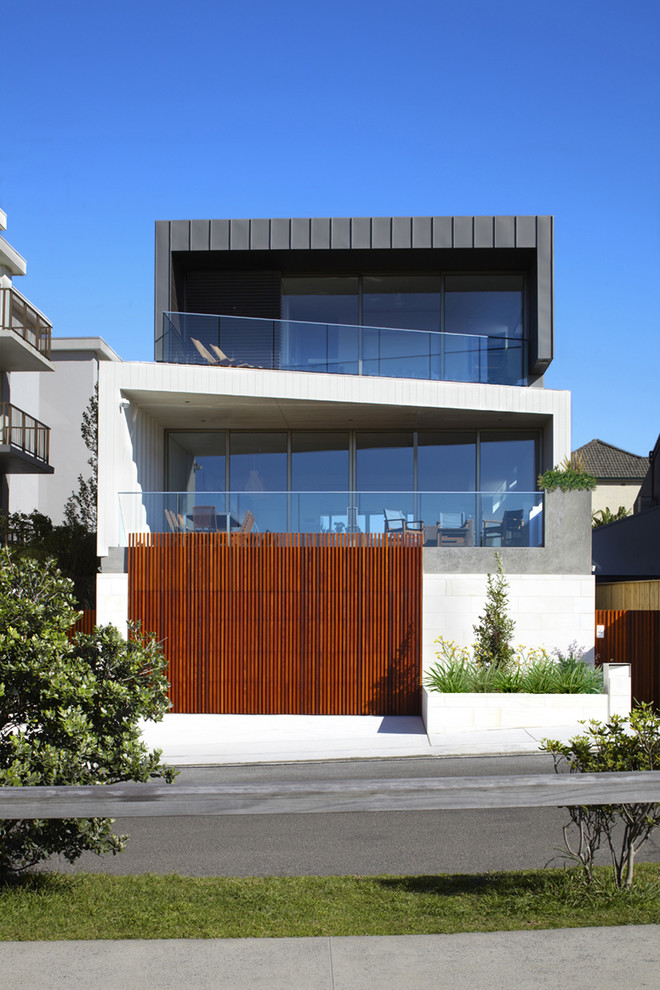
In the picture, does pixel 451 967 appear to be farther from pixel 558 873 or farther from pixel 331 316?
pixel 331 316

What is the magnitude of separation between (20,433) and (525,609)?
16531mm

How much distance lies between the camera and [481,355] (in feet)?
66.4

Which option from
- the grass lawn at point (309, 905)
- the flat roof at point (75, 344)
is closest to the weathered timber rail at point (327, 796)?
the grass lawn at point (309, 905)

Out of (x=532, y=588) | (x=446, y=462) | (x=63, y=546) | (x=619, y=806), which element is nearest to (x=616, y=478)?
(x=446, y=462)

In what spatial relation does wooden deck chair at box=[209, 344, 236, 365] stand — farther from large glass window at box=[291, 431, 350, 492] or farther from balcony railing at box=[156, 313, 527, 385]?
large glass window at box=[291, 431, 350, 492]

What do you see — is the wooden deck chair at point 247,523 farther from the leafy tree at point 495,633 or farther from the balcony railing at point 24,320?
the balcony railing at point 24,320

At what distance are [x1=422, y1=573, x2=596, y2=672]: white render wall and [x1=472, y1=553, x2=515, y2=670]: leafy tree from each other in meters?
0.36

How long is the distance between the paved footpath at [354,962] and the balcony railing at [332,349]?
51.3 feet

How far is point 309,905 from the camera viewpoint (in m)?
5.57

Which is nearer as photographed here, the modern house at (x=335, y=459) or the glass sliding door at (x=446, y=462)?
the modern house at (x=335, y=459)

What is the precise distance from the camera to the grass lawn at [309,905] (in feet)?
16.5

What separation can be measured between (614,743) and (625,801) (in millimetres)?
1078

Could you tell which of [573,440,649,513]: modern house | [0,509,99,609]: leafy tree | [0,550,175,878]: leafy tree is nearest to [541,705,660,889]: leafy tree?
[0,550,175,878]: leafy tree

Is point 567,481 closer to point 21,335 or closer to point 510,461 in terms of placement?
point 510,461
